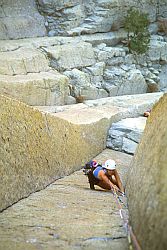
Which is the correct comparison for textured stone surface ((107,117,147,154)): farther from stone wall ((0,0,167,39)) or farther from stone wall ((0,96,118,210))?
stone wall ((0,0,167,39))

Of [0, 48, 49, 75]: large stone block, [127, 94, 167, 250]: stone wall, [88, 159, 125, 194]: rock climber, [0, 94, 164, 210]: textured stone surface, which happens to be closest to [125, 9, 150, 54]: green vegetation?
[0, 48, 49, 75]: large stone block

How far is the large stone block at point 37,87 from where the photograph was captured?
12670 mm

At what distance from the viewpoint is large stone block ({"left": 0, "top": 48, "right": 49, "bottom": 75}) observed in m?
14.0

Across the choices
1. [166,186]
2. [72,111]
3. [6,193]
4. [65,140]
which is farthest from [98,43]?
[166,186]

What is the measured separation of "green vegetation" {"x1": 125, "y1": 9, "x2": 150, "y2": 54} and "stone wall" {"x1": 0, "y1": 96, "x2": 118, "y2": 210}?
10185 millimetres

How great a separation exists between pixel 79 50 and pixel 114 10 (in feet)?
12.0

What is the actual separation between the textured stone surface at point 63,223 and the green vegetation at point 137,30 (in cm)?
1295

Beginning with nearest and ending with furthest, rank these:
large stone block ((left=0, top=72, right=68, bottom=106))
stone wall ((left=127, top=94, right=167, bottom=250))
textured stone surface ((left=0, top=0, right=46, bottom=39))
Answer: stone wall ((left=127, top=94, right=167, bottom=250)) → large stone block ((left=0, top=72, right=68, bottom=106)) → textured stone surface ((left=0, top=0, right=46, bottom=39))

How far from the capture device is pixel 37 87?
13.5m

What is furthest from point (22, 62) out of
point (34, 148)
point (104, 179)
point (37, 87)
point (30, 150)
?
point (30, 150)

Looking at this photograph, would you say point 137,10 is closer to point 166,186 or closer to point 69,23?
point 69,23

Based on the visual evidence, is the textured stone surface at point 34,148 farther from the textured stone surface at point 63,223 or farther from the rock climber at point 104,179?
the rock climber at point 104,179

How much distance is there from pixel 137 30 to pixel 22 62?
20.6 feet

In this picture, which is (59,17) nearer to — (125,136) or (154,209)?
(125,136)
